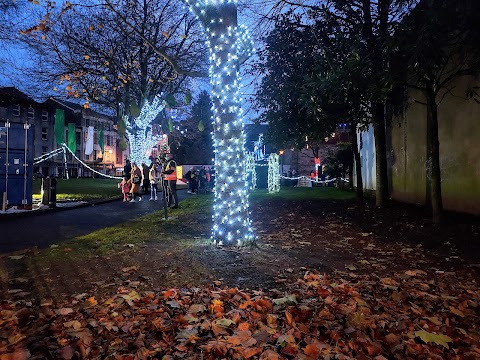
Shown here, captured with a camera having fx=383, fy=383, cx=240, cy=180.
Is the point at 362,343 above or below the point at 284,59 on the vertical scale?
below

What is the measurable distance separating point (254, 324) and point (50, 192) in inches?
473

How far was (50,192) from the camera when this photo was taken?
13492mm

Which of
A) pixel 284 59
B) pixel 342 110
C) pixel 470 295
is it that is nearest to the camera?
pixel 470 295

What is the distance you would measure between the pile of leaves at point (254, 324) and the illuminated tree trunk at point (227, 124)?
2437 millimetres

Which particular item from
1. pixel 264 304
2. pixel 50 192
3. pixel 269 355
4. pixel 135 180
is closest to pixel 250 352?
pixel 269 355

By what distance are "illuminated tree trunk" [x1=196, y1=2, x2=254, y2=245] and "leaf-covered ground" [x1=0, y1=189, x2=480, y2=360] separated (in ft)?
2.07

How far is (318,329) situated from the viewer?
3.55m

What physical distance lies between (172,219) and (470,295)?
7960mm

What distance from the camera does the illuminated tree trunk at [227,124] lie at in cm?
708

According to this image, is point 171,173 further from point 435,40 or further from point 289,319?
point 289,319

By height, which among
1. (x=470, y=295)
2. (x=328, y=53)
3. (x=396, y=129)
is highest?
(x=328, y=53)

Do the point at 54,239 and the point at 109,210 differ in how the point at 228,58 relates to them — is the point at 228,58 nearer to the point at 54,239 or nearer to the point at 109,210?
the point at 54,239

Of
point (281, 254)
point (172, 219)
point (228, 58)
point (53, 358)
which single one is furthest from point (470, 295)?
point (172, 219)

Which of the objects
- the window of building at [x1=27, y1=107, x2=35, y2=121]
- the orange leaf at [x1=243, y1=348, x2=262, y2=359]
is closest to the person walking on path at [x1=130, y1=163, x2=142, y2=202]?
the orange leaf at [x1=243, y1=348, x2=262, y2=359]
